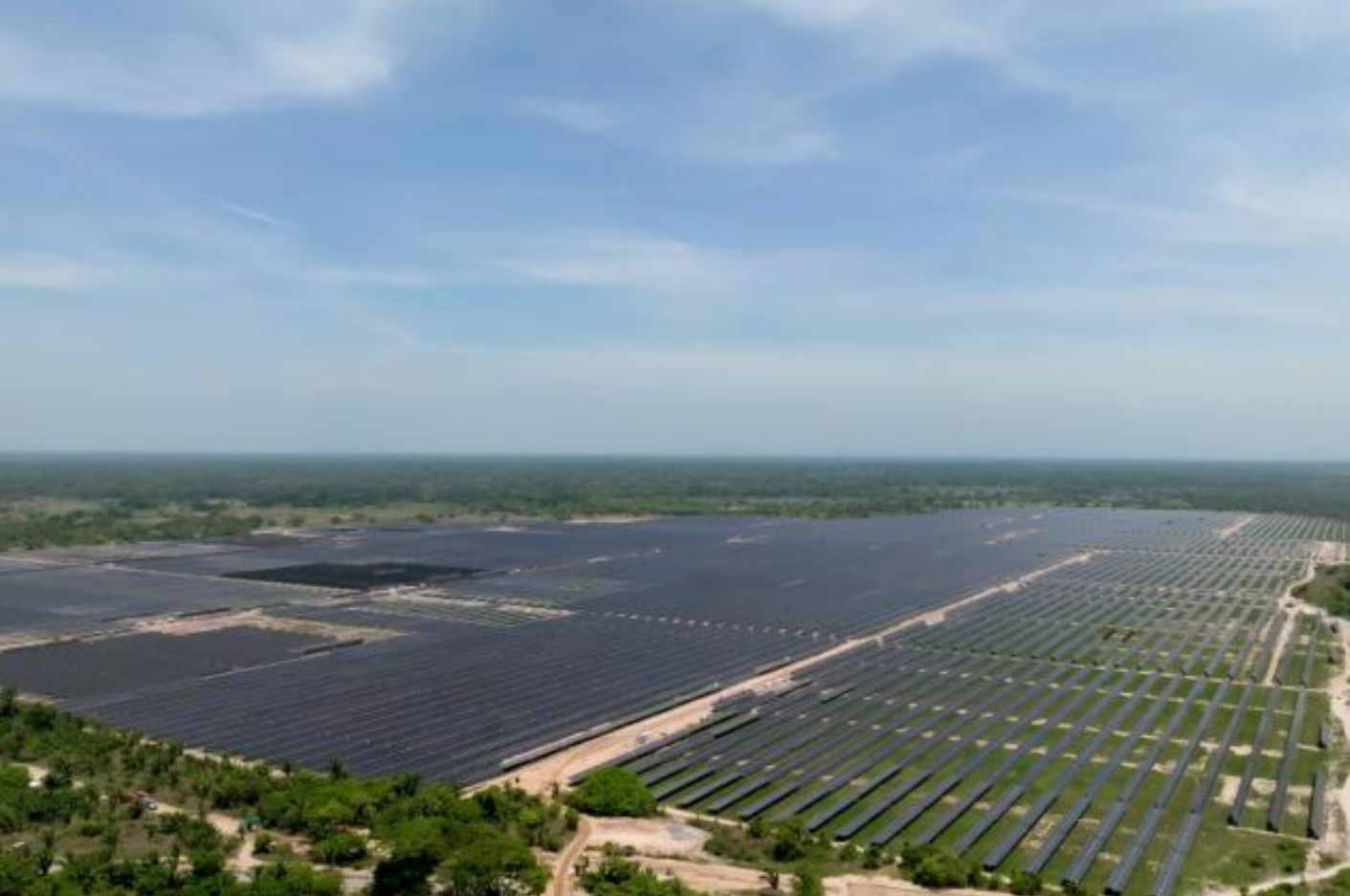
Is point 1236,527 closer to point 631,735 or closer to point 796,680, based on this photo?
point 796,680

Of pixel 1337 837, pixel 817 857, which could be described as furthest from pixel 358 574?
pixel 1337 837

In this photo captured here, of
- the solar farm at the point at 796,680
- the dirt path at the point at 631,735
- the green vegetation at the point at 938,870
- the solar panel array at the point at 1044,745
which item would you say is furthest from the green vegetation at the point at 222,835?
the green vegetation at the point at 938,870

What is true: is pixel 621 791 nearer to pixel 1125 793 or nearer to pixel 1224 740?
pixel 1125 793

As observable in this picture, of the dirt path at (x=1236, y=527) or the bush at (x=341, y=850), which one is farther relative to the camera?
the dirt path at (x=1236, y=527)

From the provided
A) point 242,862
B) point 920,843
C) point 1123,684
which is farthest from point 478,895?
point 1123,684

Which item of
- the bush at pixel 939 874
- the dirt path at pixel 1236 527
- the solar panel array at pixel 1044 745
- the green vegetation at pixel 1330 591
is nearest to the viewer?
the bush at pixel 939 874

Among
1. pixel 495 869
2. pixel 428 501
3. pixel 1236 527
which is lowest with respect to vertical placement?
pixel 495 869

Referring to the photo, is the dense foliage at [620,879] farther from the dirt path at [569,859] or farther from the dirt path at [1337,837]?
the dirt path at [1337,837]
